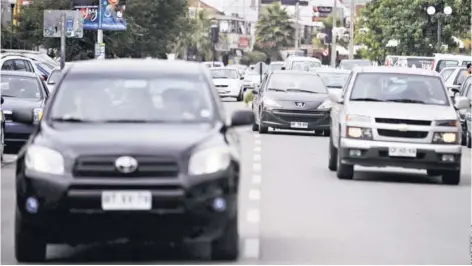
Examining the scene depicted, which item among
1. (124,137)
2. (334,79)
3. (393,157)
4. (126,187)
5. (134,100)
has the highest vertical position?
(134,100)

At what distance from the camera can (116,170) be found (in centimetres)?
1005

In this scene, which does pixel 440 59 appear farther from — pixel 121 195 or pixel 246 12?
pixel 246 12

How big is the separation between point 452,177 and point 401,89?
1.50 metres

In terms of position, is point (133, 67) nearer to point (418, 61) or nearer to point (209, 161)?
point (209, 161)

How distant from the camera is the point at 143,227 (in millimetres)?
10000

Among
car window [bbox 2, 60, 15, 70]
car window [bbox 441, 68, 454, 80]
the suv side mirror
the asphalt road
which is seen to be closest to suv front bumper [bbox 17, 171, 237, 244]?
the asphalt road

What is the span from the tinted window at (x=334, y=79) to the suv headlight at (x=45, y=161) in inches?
1024

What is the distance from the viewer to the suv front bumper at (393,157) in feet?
60.2

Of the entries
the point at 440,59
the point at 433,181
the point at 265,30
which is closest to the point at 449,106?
the point at 433,181

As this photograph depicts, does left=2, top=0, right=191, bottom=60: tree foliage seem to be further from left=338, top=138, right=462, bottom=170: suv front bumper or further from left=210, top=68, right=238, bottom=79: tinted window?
left=338, top=138, right=462, bottom=170: suv front bumper

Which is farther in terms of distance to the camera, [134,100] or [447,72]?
[447,72]

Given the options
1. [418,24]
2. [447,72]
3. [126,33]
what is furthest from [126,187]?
[418,24]

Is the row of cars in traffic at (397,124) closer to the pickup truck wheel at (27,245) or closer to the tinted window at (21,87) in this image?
the tinted window at (21,87)

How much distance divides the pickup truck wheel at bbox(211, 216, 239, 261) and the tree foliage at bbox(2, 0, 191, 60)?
48.9m
